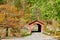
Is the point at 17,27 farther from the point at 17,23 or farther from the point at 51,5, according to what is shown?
the point at 51,5

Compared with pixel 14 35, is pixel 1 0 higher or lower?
higher

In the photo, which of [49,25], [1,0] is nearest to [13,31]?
[49,25]

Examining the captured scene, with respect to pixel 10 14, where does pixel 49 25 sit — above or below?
below

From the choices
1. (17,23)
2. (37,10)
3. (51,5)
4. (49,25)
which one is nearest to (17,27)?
(17,23)

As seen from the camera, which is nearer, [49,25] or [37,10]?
[49,25]

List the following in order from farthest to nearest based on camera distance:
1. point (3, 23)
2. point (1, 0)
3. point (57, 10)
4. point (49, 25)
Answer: point (1, 0) → point (49, 25) → point (3, 23) → point (57, 10)

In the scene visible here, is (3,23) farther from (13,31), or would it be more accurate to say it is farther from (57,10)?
(57,10)

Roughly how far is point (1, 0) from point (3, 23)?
71.8ft

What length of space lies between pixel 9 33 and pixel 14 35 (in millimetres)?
865

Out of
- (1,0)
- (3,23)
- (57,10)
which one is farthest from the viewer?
(1,0)

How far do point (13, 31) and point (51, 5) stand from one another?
24.8 ft

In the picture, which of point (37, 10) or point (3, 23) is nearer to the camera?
point (3, 23)

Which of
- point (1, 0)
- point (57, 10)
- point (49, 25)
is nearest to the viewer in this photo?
point (57, 10)

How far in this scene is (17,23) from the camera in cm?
Answer: 3275
